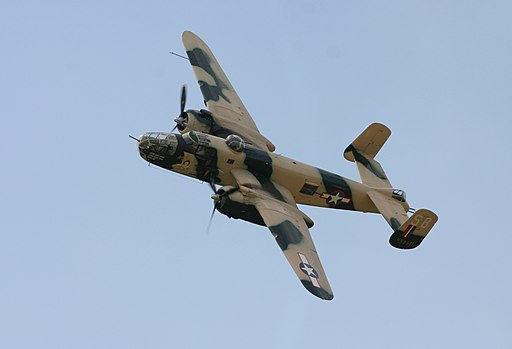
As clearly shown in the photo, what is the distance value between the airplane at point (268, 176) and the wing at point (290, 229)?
39mm

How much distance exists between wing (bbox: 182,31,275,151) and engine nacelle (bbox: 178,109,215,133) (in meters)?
0.49

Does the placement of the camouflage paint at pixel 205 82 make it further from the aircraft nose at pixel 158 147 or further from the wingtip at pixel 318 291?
the wingtip at pixel 318 291

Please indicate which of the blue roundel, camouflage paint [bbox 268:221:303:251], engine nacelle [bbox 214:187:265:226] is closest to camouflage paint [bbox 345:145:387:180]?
camouflage paint [bbox 268:221:303:251]

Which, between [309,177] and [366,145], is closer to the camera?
[309,177]

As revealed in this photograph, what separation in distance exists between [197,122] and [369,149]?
8.95 m

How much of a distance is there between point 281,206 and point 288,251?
339cm

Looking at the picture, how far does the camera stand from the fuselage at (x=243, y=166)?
156 feet

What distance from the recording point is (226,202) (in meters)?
45.4

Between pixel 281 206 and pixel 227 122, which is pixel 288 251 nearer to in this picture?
pixel 281 206

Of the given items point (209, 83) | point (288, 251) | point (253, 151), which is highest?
point (209, 83)

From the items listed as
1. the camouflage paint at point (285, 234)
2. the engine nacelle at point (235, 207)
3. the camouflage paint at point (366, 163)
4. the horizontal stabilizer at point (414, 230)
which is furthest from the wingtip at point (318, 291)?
the camouflage paint at point (366, 163)

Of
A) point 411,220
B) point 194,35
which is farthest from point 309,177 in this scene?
point 194,35

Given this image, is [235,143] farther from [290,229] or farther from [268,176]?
[290,229]

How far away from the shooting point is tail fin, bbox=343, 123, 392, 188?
53344 millimetres
